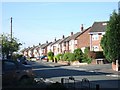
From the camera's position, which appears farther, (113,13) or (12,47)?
(12,47)

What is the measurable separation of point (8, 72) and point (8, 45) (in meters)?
28.9

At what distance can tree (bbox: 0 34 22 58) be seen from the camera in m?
44.0

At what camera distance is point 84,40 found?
88.4 m

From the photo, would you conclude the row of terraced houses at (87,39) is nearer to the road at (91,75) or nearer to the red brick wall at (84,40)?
the red brick wall at (84,40)

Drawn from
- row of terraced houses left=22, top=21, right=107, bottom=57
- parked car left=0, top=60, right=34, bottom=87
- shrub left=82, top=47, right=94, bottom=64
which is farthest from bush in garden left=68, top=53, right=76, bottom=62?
parked car left=0, top=60, right=34, bottom=87

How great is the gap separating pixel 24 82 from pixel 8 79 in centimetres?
82

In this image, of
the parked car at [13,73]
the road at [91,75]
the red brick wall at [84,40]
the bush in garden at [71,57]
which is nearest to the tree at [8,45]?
the road at [91,75]

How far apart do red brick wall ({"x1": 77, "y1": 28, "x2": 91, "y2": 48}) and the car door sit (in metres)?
70.5

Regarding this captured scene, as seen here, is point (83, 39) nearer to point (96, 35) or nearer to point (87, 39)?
point (87, 39)


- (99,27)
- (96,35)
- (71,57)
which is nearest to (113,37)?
(71,57)

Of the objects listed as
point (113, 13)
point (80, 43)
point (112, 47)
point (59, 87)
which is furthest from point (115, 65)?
point (80, 43)

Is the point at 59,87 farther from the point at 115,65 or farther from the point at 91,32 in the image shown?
the point at 91,32

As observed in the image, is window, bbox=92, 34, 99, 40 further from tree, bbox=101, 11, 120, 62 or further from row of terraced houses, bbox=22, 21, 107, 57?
tree, bbox=101, 11, 120, 62

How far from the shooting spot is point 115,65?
40.6 meters
